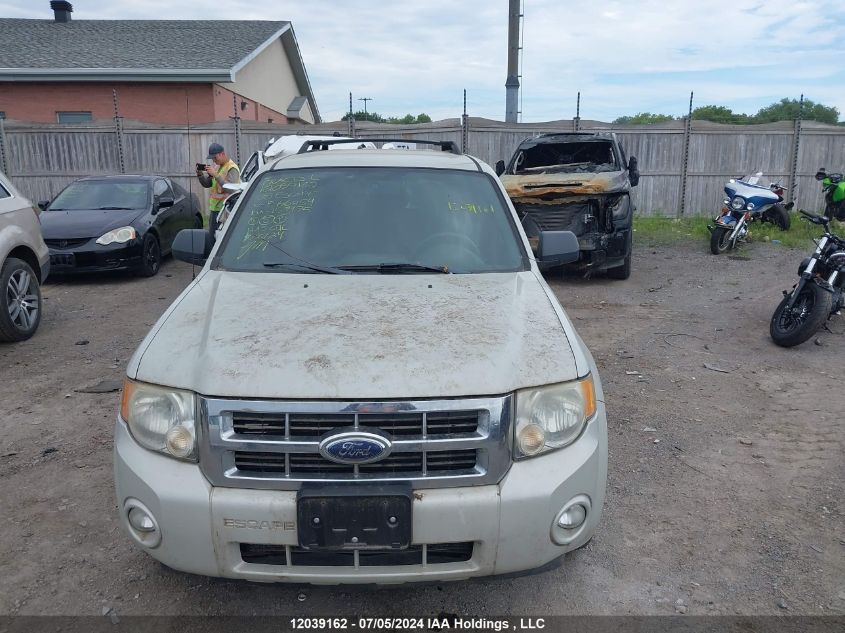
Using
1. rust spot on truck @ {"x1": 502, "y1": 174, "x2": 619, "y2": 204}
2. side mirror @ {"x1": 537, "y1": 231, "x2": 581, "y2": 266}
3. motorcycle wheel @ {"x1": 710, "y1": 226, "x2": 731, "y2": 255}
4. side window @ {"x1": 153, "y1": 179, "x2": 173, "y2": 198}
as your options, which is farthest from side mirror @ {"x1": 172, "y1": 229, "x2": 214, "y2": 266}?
motorcycle wheel @ {"x1": 710, "y1": 226, "x2": 731, "y2": 255}

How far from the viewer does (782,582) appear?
2.84m

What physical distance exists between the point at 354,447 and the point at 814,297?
5460 millimetres

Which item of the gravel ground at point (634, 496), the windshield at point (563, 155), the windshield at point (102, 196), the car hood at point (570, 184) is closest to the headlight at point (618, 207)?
the car hood at point (570, 184)

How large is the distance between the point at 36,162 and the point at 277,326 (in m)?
16.6

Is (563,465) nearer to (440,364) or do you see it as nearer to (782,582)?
(440,364)

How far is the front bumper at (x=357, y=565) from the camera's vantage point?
218 centimetres

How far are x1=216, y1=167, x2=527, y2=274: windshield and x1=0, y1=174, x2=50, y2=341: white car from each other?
12.1 ft

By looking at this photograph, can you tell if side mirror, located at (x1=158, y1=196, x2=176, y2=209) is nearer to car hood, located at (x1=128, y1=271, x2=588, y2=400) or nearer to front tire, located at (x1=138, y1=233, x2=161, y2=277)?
front tire, located at (x1=138, y1=233, x2=161, y2=277)

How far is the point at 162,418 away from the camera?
2.35 metres

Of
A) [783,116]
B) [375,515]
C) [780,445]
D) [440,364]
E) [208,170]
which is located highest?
[783,116]

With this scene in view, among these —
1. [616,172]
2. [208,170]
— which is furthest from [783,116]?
[208,170]

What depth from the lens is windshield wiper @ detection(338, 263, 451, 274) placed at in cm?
324

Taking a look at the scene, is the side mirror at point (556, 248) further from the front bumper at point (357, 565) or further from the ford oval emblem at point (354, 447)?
the ford oval emblem at point (354, 447)

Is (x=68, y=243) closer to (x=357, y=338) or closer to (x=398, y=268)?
(x=398, y=268)
